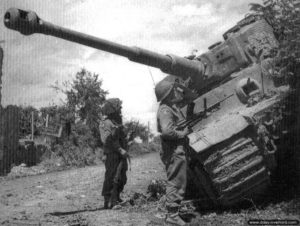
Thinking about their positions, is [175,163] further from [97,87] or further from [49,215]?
[97,87]

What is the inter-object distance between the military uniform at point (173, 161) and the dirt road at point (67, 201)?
0.55 meters

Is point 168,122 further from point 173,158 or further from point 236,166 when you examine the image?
point 236,166

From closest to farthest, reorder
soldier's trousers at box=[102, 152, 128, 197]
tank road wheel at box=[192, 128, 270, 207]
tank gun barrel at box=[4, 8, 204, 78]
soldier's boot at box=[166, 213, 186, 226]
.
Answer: tank gun barrel at box=[4, 8, 204, 78]
tank road wheel at box=[192, 128, 270, 207]
soldier's boot at box=[166, 213, 186, 226]
soldier's trousers at box=[102, 152, 128, 197]

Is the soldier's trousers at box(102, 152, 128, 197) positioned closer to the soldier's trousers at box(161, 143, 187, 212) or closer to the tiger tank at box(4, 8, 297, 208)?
the tiger tank at box(4, 8, 297, 208)

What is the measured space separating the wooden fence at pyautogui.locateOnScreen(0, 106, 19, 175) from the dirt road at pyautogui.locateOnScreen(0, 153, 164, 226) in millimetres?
3998

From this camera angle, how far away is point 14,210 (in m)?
7.60

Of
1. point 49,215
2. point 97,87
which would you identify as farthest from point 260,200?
point 97,87

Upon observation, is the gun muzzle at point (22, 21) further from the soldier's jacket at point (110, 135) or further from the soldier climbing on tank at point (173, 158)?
the soldier's jacket at point (110, 135)

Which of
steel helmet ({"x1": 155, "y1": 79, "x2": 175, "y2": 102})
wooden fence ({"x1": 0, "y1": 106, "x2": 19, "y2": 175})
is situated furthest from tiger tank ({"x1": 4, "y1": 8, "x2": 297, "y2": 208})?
wooden fence ({"x1": 0, "y1": 106, "x2": 19, "y2": 175})

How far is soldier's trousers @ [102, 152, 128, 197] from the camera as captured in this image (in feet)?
25.3

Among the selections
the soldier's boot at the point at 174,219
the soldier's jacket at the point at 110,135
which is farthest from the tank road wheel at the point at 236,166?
the soldier's jacket at the point at 110,135

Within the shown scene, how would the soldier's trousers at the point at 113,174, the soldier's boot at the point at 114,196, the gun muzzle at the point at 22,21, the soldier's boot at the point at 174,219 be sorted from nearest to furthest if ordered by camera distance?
1. the gun muzzle at the point at 22,21
2. the soldier's boot at the point at 174,219
3. the soldier's boot at the point at 114,196
4. the soldier's trousers at the point at 113,174

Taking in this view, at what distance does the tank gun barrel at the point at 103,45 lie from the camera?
17.9 ft

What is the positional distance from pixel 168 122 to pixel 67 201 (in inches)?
136
